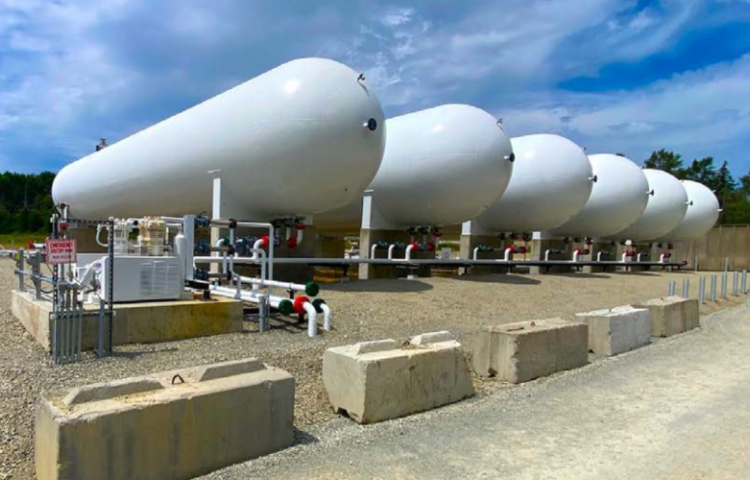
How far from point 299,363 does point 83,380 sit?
6.38ft

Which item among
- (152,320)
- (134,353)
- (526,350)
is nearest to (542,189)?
(526,350)

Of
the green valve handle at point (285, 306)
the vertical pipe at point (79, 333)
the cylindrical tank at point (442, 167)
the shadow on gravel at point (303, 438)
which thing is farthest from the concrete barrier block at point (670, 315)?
the vertical pipe at point (79, 333)

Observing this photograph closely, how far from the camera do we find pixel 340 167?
1045cm

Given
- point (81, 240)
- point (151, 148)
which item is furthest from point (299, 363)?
point (81, 240)

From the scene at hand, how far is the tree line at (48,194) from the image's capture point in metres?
54.1

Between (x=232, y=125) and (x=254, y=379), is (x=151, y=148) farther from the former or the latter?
(x=254, y=379)

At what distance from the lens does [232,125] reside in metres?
10.5

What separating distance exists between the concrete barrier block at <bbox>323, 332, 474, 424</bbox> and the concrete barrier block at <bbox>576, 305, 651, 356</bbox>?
3.34 meters

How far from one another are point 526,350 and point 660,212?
21451 millimetres

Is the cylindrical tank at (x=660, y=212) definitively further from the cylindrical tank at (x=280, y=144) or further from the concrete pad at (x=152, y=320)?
the concrete pad at (x=152, y=320)

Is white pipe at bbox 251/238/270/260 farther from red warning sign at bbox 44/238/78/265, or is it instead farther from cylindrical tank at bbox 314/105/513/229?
cylindrical tank at bbox 314/105/513/229

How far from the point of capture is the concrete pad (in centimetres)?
579

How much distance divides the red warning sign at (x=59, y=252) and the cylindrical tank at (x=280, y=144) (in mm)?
5033

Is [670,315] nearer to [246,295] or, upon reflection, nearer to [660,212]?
[246,295]
